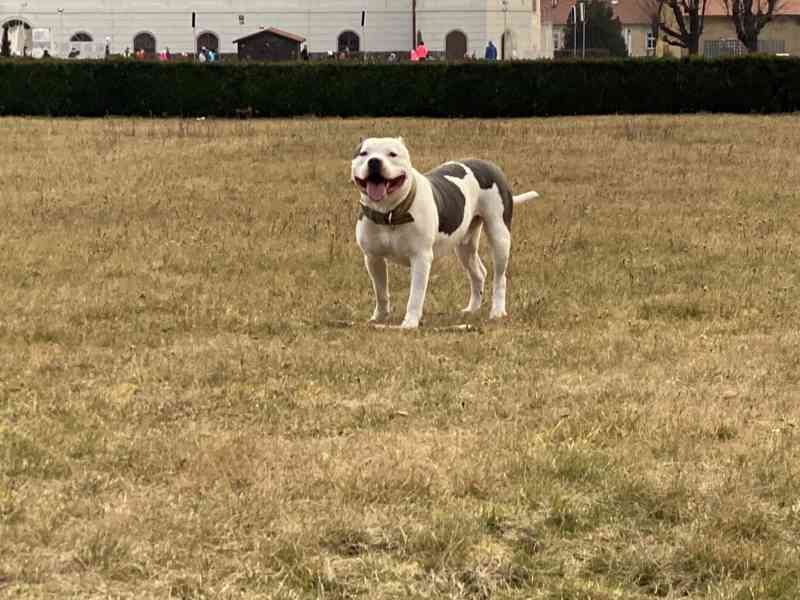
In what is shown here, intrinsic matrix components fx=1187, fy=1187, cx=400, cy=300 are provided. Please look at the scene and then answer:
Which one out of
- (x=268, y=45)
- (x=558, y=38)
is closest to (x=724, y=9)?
(x=558, y=38)

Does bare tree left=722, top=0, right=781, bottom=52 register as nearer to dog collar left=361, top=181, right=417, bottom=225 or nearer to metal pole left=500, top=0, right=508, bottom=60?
metal pole left=500, top=0, right=508, bottom=60

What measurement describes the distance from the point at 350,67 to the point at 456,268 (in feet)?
67.2

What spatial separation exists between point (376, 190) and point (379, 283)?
0.89 meters

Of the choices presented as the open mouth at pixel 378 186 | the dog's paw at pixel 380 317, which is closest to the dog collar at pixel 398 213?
the open mouth at pixel 378 186

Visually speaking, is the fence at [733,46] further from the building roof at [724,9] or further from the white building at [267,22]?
the white building at [267,22]

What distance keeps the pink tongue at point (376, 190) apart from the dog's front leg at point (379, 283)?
1.85 feet

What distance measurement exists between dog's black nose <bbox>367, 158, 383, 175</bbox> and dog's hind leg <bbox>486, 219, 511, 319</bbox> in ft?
4.77

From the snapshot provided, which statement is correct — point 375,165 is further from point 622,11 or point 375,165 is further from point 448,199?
point 622,11

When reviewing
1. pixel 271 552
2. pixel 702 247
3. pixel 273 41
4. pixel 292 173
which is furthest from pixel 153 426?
pixel 273 41

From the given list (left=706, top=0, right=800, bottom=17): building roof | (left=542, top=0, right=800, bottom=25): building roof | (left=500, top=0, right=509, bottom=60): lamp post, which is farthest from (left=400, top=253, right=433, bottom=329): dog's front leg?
(left=542, top=0, right=800, bottom=25): building roof

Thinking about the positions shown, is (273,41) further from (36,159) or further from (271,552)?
(271,552)

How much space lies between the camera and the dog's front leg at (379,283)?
7.65 meters

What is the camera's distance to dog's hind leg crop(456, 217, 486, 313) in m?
8.48

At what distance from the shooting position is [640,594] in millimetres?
3629
